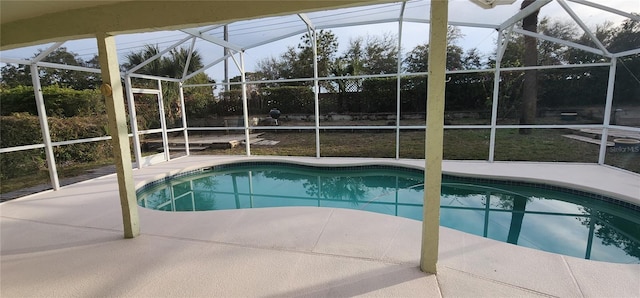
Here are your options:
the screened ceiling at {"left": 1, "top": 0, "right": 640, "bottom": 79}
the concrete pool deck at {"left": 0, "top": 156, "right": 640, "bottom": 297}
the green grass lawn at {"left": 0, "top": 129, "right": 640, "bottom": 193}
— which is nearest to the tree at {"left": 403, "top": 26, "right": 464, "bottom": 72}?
the green grass lawn at {"left": 0, "top": 129, "right": 640, "bottom": 193}

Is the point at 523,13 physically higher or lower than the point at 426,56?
lower

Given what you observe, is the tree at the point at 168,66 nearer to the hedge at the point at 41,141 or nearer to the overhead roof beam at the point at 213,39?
the hedge at the point at 41,141

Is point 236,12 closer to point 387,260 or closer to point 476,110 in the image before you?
point 387,260

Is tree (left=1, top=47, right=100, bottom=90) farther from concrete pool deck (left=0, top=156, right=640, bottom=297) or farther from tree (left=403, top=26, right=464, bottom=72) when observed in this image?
tree (left=403, top=26, right=464, bottom=72)

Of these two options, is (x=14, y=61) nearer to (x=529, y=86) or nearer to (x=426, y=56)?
(x=426, y=56)

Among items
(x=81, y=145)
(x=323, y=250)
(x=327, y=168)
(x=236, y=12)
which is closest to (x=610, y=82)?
(x=327, y=168)

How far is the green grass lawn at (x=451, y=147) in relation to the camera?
7164mm

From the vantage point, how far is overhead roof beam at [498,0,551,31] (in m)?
4.11

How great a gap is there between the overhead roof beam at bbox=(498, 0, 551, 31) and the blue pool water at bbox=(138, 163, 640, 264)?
2891 millimetres

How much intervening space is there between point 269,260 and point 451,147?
792 cm

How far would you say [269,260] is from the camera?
2.39 meters

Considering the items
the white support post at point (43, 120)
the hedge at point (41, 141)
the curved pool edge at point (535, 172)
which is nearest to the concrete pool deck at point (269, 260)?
the white support post at point (43, 120)

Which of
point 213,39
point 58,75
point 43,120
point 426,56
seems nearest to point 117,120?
point 43,120

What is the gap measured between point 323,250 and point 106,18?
111 inches
